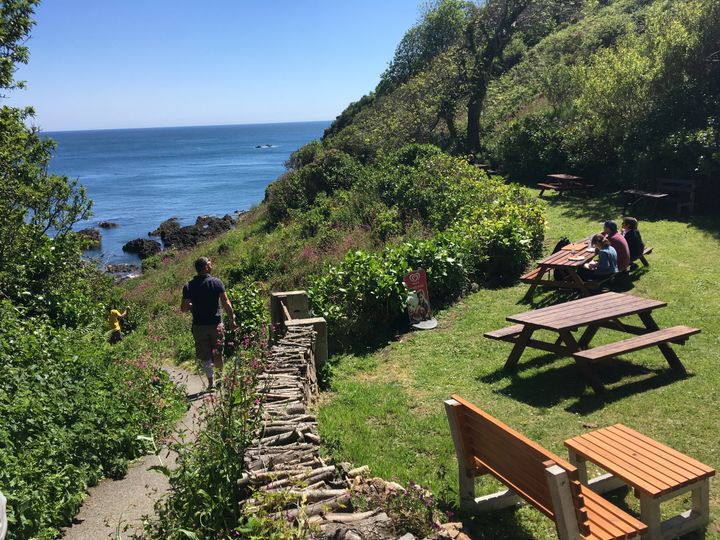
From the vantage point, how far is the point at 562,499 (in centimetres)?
311

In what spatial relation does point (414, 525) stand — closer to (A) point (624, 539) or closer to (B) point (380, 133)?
(A) point (624, 539)

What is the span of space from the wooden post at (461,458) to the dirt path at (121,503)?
7.65ft

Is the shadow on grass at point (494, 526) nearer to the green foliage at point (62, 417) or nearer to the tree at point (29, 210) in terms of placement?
the green foliage at point (62, 417)

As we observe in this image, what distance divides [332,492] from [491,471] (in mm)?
1191

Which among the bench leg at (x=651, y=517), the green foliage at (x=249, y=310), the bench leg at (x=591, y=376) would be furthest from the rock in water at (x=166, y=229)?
the bench leg at (x=651, y=517)

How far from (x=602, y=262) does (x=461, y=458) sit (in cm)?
591

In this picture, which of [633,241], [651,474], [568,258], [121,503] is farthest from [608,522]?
[633,241]

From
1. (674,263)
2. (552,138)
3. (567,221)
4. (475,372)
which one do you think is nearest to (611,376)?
(475,372)

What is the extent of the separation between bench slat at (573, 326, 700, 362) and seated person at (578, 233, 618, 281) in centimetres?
248

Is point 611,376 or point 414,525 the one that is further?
point 611,376

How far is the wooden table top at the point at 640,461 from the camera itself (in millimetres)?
3809

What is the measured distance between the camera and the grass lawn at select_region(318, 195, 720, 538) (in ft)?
16.6

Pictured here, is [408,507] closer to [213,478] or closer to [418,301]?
[213,478]

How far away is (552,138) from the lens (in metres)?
21.6
